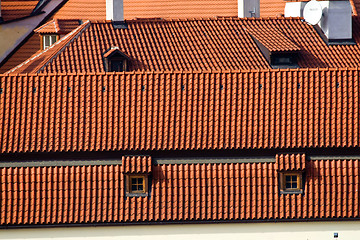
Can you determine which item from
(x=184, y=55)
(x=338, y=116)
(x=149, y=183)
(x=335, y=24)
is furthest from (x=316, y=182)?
(x=335, y=24)

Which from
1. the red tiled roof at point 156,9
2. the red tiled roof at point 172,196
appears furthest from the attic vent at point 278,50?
the red tiled roof at point 172,196

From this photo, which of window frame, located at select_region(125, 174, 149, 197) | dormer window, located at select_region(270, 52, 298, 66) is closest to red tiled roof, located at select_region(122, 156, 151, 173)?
window frame, located at select_region(125, 174, 149, 197)

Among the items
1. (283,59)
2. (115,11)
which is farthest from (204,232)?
(115,11)

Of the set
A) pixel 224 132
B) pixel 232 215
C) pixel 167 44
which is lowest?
pixel 232 215

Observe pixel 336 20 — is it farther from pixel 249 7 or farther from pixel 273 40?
pixel 249 7

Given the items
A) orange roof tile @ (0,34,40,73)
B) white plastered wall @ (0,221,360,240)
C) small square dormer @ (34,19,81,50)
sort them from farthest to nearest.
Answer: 1. orange roof tile @ (0,34,40,73)
2. small square dormer @ (34,19,81,50)
3. white plastered wall @ (0,221,360,240)

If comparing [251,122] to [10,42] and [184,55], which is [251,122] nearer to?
[184,55]

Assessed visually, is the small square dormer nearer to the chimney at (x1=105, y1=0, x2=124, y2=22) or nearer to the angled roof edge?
the angled roof edge
